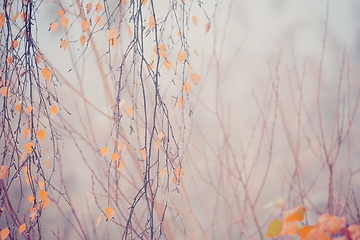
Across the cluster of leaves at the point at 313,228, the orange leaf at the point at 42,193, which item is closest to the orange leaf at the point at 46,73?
the orange leaf at the point at 42,193

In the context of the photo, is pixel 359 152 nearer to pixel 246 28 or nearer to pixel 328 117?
pixel 328 117

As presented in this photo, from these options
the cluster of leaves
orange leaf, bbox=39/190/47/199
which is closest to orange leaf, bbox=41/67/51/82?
orange leaf, bbox=39/190/47/199

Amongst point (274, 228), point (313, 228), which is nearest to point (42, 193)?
point (274, 228)

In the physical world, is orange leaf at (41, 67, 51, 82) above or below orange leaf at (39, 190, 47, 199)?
above

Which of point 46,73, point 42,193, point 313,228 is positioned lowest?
point 313,228

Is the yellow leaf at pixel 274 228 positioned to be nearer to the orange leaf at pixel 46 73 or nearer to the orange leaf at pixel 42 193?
the orange leaf at pixel 42 193

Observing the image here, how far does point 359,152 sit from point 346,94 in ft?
1.08

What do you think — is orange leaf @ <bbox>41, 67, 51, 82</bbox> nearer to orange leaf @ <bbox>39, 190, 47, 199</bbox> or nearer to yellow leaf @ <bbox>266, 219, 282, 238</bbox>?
orange leaf @ <bbox>39, 190, 47, 199</bbox>

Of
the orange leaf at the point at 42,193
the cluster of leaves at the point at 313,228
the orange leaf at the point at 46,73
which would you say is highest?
the orange leaf at the point at 46,73

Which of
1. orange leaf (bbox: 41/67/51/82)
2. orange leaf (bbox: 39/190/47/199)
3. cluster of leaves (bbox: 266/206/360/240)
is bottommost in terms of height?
cluster of leaves (bbox: 266/206/360/240)

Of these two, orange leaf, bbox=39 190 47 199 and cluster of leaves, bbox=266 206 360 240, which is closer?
cluster of leaves, bbox=266 206 360 240

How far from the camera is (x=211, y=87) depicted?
1.82 metres

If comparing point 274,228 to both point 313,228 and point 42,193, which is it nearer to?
point 313,228

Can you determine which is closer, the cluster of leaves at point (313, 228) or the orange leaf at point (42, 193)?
the cluster of leaves at point (313, 228)
